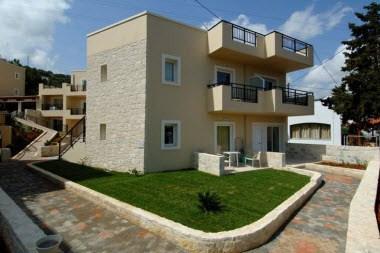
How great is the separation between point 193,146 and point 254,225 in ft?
25.8

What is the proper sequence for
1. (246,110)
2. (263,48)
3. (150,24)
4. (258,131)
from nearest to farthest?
(150,24) → (246,110) → (263,48) → (258,131)

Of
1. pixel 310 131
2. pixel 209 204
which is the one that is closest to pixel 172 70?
pixel 209 204

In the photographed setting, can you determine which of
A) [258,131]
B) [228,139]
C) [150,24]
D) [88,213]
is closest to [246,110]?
[228,139]

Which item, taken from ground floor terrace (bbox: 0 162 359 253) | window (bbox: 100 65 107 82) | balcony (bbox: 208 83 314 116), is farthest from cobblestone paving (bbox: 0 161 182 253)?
balcony (bbox: 208 83 314 116)

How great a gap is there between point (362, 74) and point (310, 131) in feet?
39.6

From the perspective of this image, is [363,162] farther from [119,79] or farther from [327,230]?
[119,79]

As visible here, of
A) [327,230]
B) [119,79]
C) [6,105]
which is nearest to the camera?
[327,230]

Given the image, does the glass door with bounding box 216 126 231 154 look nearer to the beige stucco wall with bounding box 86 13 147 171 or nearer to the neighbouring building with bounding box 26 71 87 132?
the beige stucco wall with bounding box 86 13 147 171

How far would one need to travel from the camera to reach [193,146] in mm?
14086

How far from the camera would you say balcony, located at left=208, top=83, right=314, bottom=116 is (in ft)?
46.3

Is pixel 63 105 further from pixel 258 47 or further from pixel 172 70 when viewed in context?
pixel 258 47

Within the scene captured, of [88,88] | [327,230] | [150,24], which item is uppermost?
[150,24]

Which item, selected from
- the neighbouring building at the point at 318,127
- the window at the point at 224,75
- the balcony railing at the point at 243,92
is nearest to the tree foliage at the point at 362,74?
the neighbouring building at the point at 318,127

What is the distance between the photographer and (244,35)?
15.1 m
